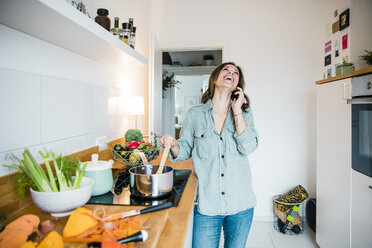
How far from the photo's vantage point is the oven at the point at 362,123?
4.82 feet

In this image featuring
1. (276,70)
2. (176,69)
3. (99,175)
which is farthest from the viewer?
(176,69)

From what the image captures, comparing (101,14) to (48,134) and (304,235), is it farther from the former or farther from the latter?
(304,235)

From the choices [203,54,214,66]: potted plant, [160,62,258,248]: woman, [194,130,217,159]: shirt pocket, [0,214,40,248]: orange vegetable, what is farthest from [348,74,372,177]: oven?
[203,54,214,66]: potted plant

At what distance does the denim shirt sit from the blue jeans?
0.04 meters

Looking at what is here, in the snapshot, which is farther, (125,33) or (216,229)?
(125,33)

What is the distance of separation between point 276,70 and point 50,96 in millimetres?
2503

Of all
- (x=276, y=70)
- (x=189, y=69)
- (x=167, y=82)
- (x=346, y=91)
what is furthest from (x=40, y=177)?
(x=189, y=69)

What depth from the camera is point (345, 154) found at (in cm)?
172

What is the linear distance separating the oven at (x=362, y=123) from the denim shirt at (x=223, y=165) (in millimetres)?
737

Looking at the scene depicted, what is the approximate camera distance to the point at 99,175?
96 centimetres

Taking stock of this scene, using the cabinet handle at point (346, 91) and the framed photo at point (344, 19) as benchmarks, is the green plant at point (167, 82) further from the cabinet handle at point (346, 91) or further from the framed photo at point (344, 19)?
the cabinet handle at point (346, 91)

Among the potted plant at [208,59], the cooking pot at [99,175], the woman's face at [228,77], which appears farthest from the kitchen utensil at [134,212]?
the potted plant at [208,59]

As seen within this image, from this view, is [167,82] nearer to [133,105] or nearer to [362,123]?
[133,105]

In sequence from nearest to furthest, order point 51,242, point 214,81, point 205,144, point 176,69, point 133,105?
point 51,242 < point 205,144 < point 214,81 < point 133,105 < point 176,69
